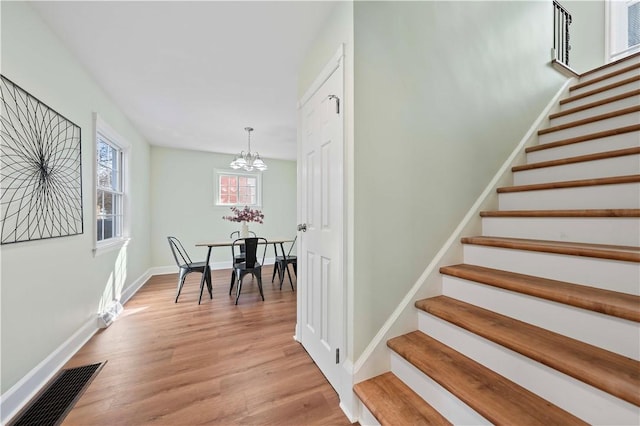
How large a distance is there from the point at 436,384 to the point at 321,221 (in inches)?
43.9

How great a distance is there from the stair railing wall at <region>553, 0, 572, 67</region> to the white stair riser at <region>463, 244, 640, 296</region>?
2465 mm

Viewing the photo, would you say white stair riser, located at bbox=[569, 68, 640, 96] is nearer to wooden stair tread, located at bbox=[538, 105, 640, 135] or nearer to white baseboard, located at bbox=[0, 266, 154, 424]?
wooden stair tread, located at bbox=[538, 105, 640, 135]

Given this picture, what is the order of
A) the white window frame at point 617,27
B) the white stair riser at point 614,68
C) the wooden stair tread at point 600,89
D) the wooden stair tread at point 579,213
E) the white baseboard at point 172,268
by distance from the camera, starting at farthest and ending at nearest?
the white baseboard at point 172,268
the white window frame at point 617,27
the white stair riser at point 614,68
the wooden stair tread at point 600,89
the wooden stair tread at point 579,213

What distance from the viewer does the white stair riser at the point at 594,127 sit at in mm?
1720

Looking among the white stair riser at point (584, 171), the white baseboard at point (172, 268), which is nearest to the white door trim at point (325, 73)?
the white stair riser at point (584, 171)

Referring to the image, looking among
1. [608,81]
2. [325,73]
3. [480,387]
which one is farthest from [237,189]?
[608,81]

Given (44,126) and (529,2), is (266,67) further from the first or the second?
(529,2)

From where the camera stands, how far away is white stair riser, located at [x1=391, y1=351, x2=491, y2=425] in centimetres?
102

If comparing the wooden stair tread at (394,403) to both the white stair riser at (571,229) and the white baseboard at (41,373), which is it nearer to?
the white stair riser at (571,229)

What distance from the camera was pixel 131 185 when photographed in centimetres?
360

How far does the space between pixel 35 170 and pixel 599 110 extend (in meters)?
4.30

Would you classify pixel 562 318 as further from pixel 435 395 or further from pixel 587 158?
pixel 587 158

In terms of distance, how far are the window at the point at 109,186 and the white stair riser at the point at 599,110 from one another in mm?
4590

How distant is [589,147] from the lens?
1.77 metres
